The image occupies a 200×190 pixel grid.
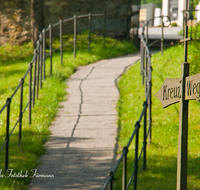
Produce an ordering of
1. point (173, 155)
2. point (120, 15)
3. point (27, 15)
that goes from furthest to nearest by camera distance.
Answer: point (120, 15) < point (27, 15) < point (173, 155)

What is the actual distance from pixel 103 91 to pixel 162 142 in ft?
9.67

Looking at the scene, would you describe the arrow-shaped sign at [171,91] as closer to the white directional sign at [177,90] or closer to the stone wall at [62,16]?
the white directional sign at [177,90]

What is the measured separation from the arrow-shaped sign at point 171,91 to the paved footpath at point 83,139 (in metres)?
1.85

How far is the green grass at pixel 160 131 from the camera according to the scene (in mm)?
4371

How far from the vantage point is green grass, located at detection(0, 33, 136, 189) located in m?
4.90

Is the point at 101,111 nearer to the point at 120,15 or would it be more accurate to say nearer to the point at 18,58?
the point at 18,58

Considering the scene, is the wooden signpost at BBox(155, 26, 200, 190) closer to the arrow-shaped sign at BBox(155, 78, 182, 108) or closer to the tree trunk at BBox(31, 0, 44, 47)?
the arrow-shaped sign at BBox(155, 78, 182, 108)

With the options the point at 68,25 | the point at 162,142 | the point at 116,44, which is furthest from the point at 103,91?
the point at 68,25

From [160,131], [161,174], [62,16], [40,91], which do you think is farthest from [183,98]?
→ [62,16]

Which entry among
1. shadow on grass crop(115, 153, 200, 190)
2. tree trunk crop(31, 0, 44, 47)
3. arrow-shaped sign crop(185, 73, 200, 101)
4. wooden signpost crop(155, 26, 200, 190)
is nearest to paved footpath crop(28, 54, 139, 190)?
shadow on grass crop(115, 153, 200, 190)

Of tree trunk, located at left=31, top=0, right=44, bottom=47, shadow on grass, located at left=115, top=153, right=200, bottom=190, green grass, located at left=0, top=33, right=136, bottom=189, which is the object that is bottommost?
shadow on grass, located at left=115, top=153, right=200, bottom=190

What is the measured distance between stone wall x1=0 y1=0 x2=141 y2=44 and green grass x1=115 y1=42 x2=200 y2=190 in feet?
18.6

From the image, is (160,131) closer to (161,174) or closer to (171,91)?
(161,174)

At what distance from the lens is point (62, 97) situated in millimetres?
7602
